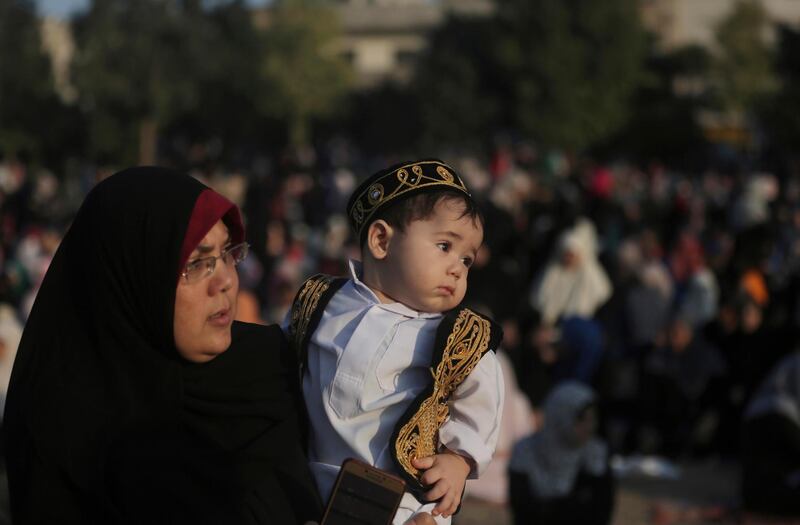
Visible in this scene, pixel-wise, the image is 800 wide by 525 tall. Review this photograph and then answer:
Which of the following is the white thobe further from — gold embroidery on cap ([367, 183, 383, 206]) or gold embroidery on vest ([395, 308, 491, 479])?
gold embroidery on cap ([367, 183, 383, 206])

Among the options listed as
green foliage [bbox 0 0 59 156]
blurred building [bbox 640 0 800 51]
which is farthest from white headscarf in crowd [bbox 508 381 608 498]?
blurred building [bbox 640 0 800 51]

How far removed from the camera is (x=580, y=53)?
47.7 metres

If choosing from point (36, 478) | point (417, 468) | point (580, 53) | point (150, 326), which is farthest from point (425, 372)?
point (580, 53)

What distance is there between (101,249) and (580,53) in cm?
4591

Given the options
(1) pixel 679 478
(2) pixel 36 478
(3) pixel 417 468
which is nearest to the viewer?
(2) pixel 36 478

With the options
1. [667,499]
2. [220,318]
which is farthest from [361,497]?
[667,499]

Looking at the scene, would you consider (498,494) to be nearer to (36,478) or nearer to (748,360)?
(748,360)

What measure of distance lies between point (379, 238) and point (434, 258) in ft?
0.52

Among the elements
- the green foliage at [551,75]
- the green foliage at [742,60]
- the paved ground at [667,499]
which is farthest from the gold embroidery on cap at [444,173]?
the green foliage at [742,60]

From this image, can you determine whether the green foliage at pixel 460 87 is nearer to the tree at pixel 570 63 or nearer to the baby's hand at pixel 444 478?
the tree at pixel 570 63

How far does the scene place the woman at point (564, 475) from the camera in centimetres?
744

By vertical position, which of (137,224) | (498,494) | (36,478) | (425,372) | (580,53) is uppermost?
(580,53)

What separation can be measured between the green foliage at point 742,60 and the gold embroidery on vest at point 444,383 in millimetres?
45160

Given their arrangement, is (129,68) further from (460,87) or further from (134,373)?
(134,373)
